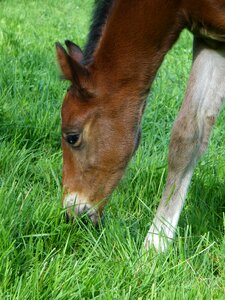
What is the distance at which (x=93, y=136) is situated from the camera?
3.61 metres

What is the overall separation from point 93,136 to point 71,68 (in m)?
0.39

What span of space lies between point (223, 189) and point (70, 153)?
95 centimetres

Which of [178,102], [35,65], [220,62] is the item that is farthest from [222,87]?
[35,65]

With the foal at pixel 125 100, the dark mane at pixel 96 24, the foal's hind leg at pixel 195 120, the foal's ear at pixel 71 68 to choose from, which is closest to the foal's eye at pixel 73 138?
the foal at pixel 125 100

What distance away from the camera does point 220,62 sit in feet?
11.8

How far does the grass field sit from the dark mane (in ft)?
2.63

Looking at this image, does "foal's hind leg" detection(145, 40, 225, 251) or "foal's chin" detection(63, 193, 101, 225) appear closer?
"foal's chin" detection(63, 193, 101, 225)

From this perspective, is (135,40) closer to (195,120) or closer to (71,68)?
(71,68)

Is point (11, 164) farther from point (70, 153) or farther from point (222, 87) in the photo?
point (222, 87)

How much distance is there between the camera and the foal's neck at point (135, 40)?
3.41 metres

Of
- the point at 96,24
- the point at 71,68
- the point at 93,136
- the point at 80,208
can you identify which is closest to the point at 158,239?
the point at 80,208

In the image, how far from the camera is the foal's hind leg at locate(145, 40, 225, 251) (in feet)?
11.8

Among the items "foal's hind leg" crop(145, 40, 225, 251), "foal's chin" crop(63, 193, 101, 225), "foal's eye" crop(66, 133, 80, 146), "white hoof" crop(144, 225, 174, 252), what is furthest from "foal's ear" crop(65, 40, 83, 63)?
"white hoof" crop(144, 225, 174, 252)

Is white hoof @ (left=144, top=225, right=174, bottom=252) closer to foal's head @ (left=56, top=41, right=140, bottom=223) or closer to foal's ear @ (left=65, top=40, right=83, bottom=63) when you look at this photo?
foal's head @ (left=56, top=41, right=140, bottom=223)
